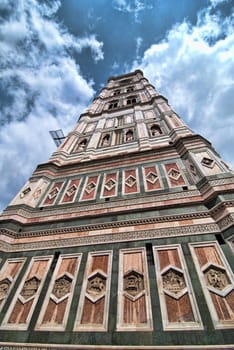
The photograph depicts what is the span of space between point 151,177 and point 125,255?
2438mm

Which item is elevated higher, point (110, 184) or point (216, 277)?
point (110, 184)

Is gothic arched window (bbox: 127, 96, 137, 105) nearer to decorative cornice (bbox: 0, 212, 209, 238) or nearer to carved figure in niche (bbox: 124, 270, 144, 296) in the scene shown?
decorative cornice (bbox: 0, 212, 209, 238)

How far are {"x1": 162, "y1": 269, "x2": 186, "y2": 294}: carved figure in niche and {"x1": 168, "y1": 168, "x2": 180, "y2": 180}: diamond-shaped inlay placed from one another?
8.34ft

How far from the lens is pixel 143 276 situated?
3.05m

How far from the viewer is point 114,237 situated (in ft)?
12.7

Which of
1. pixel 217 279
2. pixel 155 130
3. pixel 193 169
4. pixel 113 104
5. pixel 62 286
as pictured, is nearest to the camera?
pixel 217 279

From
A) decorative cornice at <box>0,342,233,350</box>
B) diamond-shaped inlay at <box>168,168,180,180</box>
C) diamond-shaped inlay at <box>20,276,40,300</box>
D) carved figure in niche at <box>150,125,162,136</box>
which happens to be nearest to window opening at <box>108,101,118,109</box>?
carved figure in niche at <box>150,125,162,136</box>

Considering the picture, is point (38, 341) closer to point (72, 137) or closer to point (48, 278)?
point (48, 278)

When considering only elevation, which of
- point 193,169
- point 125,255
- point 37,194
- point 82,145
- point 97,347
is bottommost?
point 97,347

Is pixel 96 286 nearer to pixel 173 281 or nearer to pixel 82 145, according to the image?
pixel 173 281

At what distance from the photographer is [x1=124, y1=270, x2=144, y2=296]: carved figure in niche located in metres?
2.91

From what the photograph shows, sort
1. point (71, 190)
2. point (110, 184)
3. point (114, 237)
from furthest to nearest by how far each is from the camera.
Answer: point (71, 190)
point (110, 184)
point (114, 237)

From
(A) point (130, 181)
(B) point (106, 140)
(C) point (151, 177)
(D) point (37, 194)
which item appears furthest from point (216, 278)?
(B) point (106, 140)

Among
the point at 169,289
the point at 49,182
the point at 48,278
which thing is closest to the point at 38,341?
the point at 48,278
